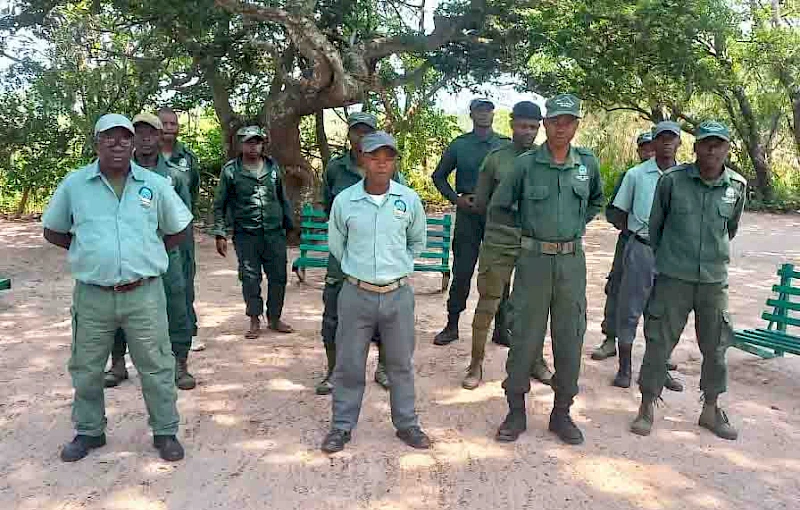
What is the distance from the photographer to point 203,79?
38.0ft

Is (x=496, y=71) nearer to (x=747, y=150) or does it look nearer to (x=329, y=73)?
(x=329, y=73)

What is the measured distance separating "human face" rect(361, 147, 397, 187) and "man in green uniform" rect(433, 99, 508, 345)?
1.88 meters

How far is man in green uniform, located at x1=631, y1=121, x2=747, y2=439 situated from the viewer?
415 cm

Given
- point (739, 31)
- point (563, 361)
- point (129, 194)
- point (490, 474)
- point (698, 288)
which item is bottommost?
point (490, 474)

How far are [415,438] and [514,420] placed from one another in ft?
2.02

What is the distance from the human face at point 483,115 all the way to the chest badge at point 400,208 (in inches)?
80.5

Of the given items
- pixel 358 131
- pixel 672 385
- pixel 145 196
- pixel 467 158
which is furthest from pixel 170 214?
pixel 672 385

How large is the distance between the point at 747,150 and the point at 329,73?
11424mm

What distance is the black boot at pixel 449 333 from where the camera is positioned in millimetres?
6148

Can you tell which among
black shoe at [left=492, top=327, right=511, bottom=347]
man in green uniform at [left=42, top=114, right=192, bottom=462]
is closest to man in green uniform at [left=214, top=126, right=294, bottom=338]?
black shoe at [left=492, top=327, right=511, bottom=347]

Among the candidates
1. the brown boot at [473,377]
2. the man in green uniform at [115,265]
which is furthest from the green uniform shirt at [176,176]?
the brown boot at [473,377]

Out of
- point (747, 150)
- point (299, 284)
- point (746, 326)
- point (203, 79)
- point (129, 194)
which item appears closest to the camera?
point (129, 194)

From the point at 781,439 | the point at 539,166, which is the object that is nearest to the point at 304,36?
the point at 539,166

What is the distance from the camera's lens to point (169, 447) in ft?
12.7
